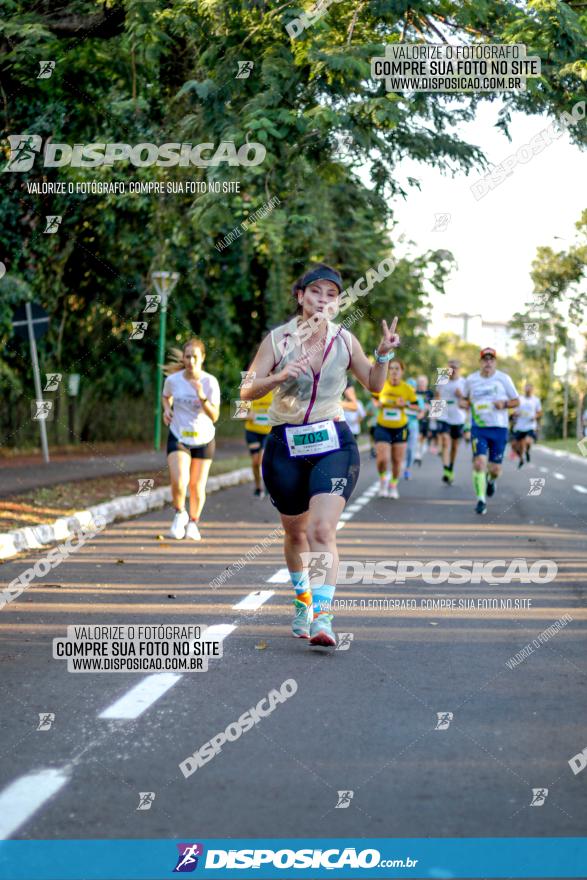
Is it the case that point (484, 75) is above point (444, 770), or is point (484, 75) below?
above

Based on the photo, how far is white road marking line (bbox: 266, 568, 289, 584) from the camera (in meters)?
10.1

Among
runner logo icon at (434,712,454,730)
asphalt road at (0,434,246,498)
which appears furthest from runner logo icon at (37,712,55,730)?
asphalt road at (0,434,246,498)

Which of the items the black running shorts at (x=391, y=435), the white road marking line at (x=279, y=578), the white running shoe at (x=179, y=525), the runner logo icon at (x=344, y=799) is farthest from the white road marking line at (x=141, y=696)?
the black running shorts at (x=391, y=435)

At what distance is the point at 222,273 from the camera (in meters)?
30.6

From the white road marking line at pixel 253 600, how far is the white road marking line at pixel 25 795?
12.9ft

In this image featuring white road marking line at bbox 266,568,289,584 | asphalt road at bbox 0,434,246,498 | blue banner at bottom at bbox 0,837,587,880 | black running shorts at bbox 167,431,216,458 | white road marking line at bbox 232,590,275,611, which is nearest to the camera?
blue banner at bottom at bbox 0,837,587,880

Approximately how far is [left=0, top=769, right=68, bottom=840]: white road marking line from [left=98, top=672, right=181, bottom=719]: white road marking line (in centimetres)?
92

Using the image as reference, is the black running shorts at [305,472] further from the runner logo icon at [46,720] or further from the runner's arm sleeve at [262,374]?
the runner logo icon at [46,720]

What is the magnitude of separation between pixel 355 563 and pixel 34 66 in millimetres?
8353

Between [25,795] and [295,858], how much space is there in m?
1.04

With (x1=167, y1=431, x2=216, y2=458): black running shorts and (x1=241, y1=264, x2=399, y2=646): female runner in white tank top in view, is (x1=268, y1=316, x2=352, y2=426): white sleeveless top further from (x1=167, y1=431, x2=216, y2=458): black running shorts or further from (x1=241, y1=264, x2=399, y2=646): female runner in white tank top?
(x1=167, y1=431, x2=216, y2=458): black running shorts

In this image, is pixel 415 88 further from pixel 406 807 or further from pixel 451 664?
pixel 406 807

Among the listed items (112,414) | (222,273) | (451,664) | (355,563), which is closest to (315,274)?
(451,664)

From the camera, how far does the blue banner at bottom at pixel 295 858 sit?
3.88 meters
